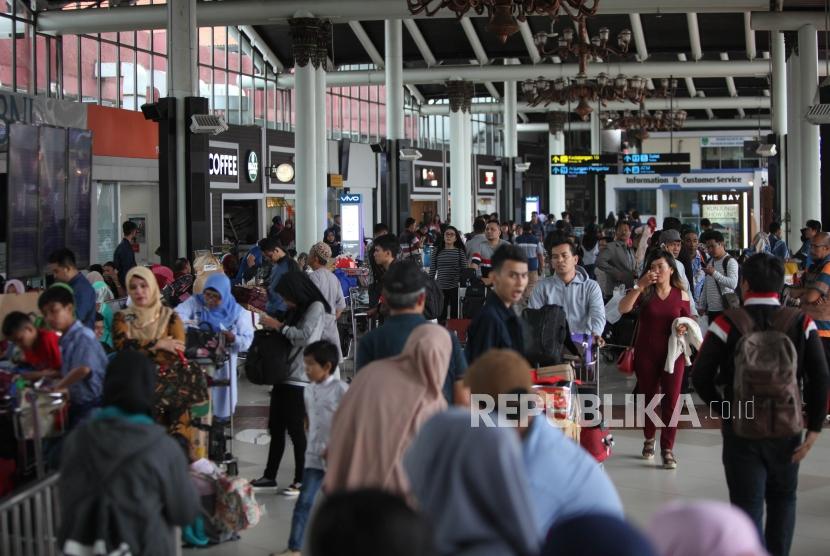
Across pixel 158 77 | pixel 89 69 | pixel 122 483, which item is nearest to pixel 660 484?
pixel 122 483

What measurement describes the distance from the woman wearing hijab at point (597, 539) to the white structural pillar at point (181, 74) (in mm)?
13960

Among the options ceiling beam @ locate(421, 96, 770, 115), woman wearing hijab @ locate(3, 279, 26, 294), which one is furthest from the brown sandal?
ceiling beam @ locate(421, 96, 770, 115)

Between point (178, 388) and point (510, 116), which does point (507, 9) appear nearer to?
point (178, 388)

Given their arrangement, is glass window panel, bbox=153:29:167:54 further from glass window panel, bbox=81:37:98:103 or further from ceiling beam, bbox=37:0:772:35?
ceiling beam, bbox=37:0:772:35

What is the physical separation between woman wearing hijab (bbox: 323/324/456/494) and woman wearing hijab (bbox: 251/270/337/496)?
11.0 feet

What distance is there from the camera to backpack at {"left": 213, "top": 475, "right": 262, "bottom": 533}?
6239 millimetres

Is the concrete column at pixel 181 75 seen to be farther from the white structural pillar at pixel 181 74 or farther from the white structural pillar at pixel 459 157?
the white structural pillar at pixel 459 157

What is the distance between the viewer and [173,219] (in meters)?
16.3

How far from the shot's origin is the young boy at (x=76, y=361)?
596 cm

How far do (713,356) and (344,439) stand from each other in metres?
2.05

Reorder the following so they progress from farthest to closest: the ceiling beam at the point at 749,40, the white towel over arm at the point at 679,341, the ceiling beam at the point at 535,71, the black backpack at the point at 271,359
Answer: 1. the ceiling beam at the point at 535,71
2. the ceiling beam at the point at 749,40
3. the white towel over arm at the point at 679,341
4. the black backpack at the point at 271,359

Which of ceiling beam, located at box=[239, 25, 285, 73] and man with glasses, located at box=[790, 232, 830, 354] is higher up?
ceiling beam, located at box=[239, 25, 285, 73]

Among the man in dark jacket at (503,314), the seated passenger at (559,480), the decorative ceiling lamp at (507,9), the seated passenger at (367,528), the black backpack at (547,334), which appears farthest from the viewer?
the decorative ceiling lamp at (507,9)

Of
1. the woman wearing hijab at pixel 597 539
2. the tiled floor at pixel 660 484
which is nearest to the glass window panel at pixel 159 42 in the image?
the tiled floor at pixel 660 484
